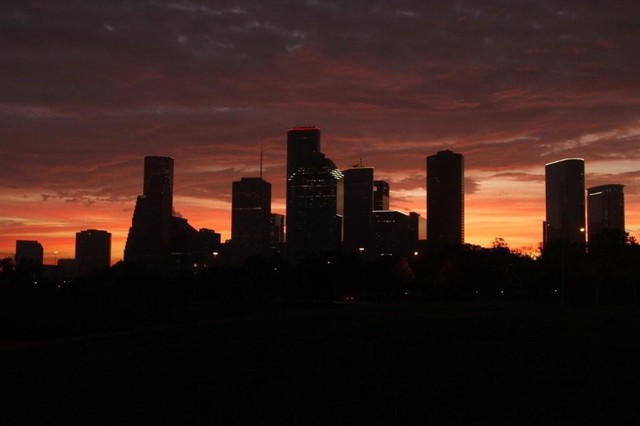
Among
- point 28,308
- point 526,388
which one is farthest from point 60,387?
point 28,308

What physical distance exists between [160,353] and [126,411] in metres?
8.93

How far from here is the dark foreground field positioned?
1095 centimetres

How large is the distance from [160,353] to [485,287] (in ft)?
293

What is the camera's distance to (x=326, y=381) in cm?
1427

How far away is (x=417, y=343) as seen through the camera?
2248cm

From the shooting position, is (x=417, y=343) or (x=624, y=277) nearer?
(x=417, y=343)

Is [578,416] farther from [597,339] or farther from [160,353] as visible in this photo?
[597,339]

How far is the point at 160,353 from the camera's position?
20.1m

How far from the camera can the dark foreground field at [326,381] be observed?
10.9 meters

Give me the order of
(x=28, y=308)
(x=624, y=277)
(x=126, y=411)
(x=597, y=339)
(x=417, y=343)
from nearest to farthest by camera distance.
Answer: (x=126, y=411) → (x=417, y=343) → (x=597, y=339) → (x=28, y=308) → (x=624, y=277)

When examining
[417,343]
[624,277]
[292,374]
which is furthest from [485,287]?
[292,374]

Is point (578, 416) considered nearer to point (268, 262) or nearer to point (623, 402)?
point (623, 402)

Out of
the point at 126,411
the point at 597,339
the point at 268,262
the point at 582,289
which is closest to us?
the point at 126,411

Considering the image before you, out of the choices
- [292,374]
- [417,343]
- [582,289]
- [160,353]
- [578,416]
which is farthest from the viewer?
[582,289]
